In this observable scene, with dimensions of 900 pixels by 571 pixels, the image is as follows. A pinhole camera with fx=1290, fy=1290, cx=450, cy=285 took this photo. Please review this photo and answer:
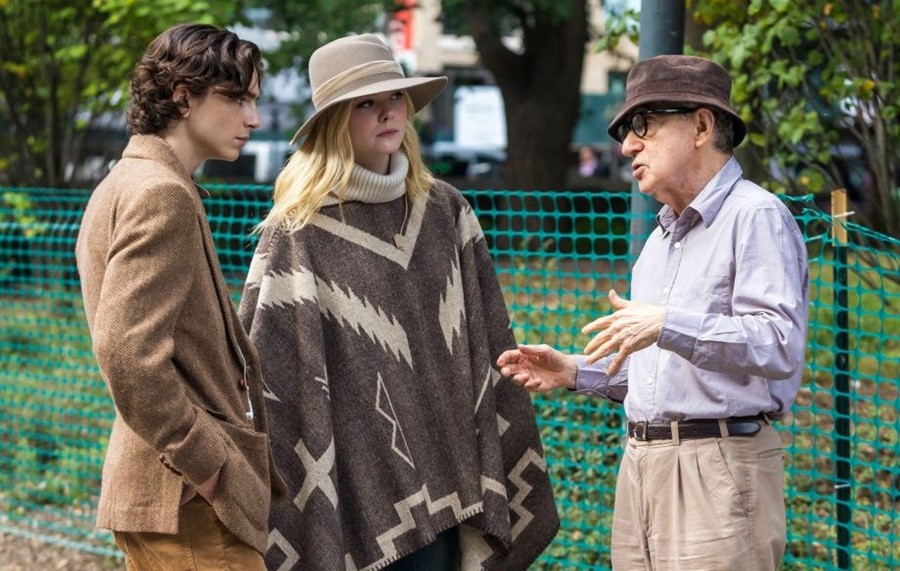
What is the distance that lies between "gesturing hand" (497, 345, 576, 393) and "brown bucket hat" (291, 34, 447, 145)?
764mm

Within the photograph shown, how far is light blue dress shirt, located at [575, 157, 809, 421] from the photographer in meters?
2.66

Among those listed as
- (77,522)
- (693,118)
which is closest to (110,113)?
(77,522)

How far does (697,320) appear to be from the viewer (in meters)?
2.67

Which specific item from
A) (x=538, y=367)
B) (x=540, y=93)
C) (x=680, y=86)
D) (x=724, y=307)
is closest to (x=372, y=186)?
(x=538, y=367)

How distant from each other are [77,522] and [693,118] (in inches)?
171

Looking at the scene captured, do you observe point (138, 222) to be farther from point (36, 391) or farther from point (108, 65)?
point (108, 65)

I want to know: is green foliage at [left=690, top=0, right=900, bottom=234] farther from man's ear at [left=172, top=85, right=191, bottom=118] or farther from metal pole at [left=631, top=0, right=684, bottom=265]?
man's ear at [left=172, top=85, right=191, bottom=118]

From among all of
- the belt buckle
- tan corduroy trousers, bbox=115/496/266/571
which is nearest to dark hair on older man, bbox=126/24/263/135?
tan corduroy trousers, bbox=115/496/266/571

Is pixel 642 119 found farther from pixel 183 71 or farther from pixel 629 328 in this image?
pixel 183 71

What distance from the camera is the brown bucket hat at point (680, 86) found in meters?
A: 2.90

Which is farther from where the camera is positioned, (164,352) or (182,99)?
(182,99)

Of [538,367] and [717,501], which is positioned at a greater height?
[538,367]

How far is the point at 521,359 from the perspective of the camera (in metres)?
3.45

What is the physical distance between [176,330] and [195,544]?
0.48 metres
